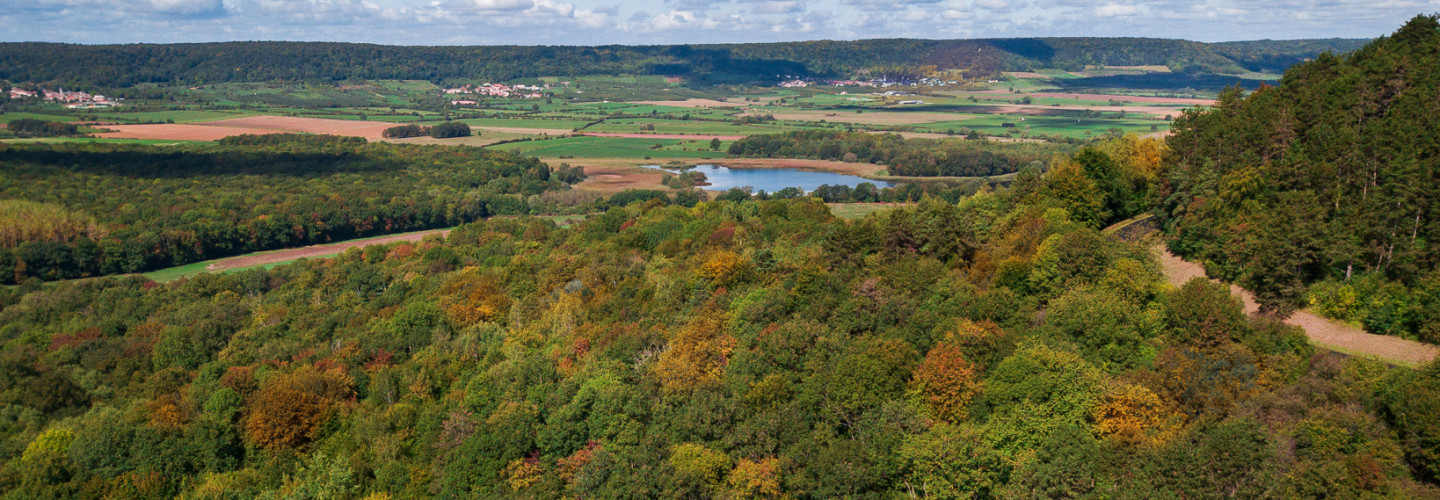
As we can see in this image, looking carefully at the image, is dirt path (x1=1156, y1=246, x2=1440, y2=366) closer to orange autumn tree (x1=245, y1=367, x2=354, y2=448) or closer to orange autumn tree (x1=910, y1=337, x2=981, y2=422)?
orange autumn tree (x1=910, y1=337, x2=981, y2=422)

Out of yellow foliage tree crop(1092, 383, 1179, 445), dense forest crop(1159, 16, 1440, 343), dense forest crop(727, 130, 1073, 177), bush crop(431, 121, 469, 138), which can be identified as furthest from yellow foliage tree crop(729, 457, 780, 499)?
bush crop(431, 121, 469, 138)

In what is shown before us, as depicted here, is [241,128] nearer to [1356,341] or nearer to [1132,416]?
[1132,416]

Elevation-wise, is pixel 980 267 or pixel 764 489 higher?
pixel 980 267

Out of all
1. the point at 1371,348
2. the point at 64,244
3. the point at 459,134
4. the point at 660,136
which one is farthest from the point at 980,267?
the point at 459,134

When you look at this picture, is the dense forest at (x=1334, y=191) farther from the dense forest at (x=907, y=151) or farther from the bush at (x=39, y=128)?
the bush at (x=39, y=128)

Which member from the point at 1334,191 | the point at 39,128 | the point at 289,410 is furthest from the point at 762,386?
the point at 39,128

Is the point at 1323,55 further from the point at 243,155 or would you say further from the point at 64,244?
the point at 243,155

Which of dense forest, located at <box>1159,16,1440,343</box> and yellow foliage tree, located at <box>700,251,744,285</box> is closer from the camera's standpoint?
dense forest, located at <box>1159,16,1440,343</box>
